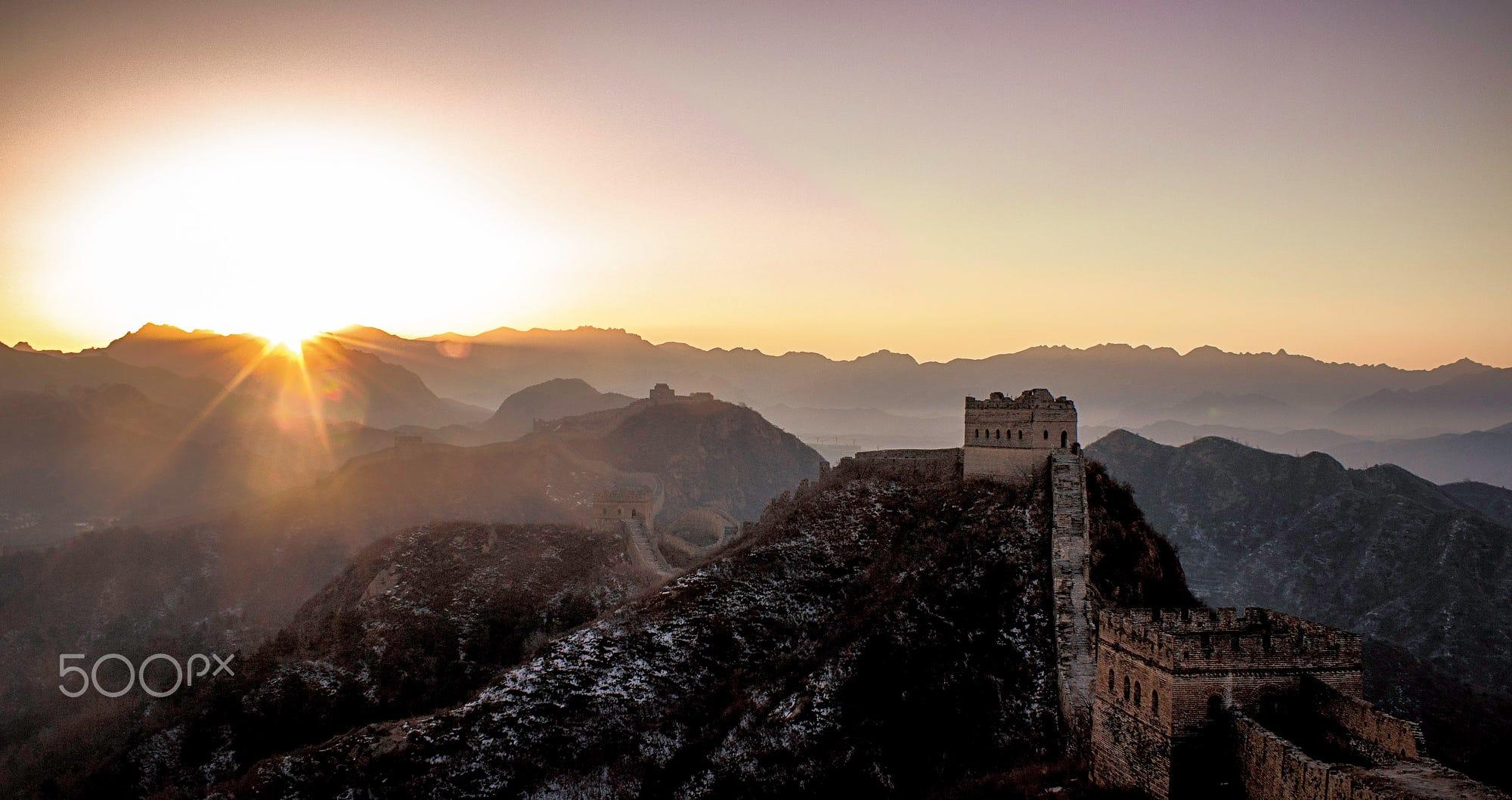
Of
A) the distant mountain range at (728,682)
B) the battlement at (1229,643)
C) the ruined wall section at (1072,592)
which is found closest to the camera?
the battlement at (1229,643)

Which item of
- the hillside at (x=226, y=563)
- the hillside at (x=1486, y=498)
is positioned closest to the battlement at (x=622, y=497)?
the hillside at (x=226, y=563)

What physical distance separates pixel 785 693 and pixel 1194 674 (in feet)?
81.6

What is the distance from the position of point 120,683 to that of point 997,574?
85.6 metres

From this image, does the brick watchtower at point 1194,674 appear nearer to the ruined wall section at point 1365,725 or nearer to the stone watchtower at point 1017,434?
the ruined wall section at point 1365,725

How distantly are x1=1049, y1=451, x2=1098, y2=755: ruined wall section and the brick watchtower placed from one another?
10.8 m

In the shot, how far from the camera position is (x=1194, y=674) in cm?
2327

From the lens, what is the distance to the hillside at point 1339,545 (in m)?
105

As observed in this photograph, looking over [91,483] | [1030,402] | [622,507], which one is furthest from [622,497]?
[91,483]

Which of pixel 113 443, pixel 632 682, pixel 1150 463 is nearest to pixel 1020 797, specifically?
pixel 632 682

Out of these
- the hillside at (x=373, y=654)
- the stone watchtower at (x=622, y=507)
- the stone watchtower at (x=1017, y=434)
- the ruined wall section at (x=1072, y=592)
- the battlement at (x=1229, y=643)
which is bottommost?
the hillside at (x=373, y=654)

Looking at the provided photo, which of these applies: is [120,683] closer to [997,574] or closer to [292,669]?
[292,669]

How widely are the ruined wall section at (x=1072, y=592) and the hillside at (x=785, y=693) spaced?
0.98 metres

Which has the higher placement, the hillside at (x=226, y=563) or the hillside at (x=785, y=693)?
the hillside at (x=785, y=693)

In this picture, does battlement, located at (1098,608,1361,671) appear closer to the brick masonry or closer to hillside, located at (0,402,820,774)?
the brick masonry
